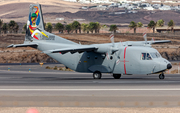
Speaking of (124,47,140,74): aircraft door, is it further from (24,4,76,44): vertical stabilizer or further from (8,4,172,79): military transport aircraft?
(24,4,76,44): vertical stabilizer

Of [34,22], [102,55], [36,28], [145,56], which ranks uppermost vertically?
[34,22]

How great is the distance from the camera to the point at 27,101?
688 inches

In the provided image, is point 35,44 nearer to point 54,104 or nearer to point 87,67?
point 87,67

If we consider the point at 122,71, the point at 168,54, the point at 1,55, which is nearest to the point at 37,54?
the point at 1,55

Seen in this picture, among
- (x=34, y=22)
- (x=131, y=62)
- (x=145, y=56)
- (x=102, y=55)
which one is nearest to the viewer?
(x=145, y=56)

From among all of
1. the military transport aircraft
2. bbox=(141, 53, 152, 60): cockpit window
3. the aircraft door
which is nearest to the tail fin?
the military transport aircraft

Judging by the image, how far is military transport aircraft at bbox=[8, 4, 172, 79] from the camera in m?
31.8

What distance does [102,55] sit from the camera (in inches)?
1368

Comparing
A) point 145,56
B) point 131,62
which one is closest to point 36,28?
point 131,62

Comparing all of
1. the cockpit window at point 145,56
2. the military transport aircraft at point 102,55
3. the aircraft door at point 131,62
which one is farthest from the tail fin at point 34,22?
the cockpit window at point 145,56

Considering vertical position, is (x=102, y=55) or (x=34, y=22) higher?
(x=34, y=22)

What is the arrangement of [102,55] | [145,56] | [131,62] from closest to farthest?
[145,56]
[131,62]
[102,55]

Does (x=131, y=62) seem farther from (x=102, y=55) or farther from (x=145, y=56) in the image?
(x=102, y=55)

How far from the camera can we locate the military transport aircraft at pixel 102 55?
3181cm
